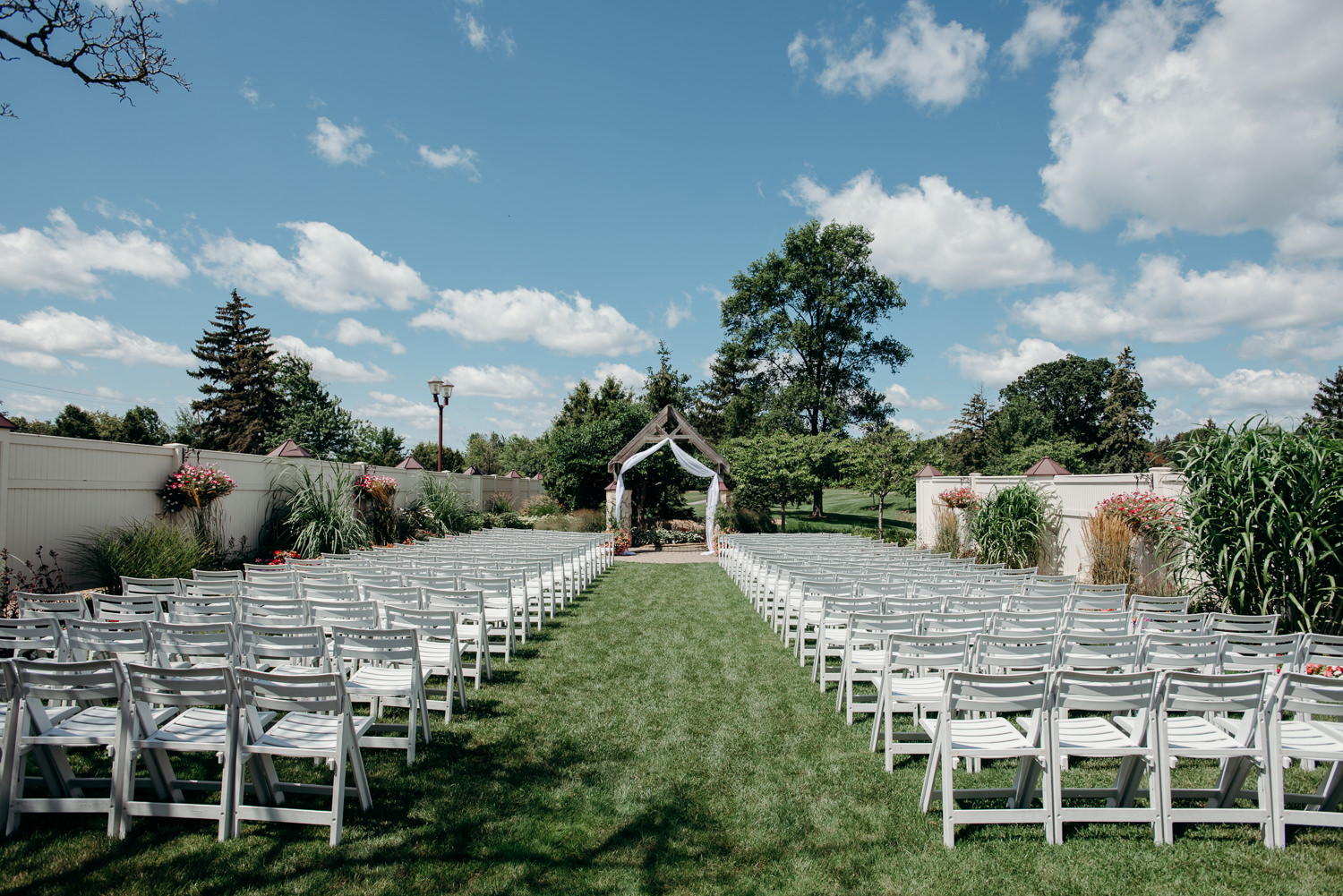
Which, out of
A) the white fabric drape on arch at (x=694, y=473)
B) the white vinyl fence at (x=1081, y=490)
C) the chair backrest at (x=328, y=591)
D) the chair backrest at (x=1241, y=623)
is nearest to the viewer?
the chair backrest at (x=1241, y=623)

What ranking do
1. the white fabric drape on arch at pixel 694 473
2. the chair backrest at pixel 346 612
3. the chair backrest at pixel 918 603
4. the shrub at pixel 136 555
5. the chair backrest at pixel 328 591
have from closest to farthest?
the chair backrest at pixel 346 612 → the chair backrest at pixel 918 603 → the chair backrest at pixel 328 591 → the shrub at pixel 136 555 → the white fabric drape on arch at pixel 694 473

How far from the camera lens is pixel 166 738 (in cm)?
342

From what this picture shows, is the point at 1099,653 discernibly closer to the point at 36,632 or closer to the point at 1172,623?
the point at 1172,623

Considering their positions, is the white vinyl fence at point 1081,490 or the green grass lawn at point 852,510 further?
the green grass lawn at point 852,510

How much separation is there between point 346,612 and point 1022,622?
18.1 feet

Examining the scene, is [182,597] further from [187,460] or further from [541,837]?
[187,460]

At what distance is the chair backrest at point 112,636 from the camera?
13.7 feet

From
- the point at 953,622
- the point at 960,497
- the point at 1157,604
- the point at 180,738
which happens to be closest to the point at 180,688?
the point at 180,738

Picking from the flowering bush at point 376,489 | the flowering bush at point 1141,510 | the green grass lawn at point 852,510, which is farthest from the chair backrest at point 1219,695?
the green grass lawn at point 852,510

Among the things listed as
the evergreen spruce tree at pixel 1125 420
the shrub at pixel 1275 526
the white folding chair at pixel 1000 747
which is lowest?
the white folding chair at pixel 1000 747

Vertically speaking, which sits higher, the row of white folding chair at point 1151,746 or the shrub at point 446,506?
the shrub at point 446,506

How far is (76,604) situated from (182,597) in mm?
716

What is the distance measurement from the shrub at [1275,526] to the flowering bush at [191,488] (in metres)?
13.4

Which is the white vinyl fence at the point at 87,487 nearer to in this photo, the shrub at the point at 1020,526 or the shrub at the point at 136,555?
the shrub at the point at 136,555
